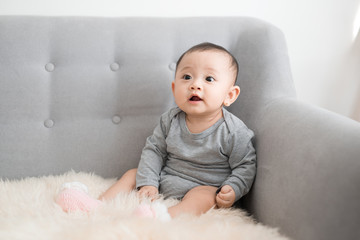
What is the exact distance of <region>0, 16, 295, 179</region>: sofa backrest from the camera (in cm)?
116

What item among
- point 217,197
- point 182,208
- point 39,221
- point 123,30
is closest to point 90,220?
point 39,221

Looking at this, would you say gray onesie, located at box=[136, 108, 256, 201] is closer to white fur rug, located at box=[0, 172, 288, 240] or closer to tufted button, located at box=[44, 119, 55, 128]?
white fur rug, located at box=[0, 172, 288, 240]

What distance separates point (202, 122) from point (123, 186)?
0.35 m

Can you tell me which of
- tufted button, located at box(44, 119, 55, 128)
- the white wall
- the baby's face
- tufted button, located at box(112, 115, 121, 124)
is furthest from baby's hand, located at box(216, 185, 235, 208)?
the white wall

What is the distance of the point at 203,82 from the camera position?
1.02 m

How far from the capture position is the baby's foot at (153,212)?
2.66 ft

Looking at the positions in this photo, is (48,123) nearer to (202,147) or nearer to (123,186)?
(123,186)

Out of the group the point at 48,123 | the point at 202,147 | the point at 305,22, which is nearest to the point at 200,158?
the point at 202,147

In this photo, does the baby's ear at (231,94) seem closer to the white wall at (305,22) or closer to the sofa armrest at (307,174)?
the sofa armrest at (307,174)

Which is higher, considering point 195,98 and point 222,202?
point 195,98

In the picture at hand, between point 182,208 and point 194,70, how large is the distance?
1.46ft

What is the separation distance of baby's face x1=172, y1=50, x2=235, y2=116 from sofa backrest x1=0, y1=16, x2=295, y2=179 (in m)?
0.18

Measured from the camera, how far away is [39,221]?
2.48ft

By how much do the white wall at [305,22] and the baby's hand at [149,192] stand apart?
0.80 meters
